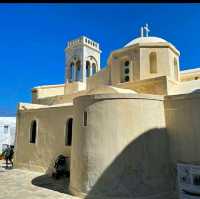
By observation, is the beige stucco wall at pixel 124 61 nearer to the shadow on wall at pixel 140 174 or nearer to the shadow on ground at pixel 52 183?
the shadow on wall at pixel 140 174

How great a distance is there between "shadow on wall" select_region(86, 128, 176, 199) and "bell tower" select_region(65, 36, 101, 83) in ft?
60.2

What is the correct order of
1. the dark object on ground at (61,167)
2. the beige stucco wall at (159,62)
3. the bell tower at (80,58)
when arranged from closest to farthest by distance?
1. the dark object on ground at (61,167)
2. the beige stucco wall at (159,62)
3. the bell tower at (80,58)

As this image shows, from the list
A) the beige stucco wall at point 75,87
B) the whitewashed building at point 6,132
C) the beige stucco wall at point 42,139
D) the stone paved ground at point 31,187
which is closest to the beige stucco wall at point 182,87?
the beige stucco wall at point 42,139

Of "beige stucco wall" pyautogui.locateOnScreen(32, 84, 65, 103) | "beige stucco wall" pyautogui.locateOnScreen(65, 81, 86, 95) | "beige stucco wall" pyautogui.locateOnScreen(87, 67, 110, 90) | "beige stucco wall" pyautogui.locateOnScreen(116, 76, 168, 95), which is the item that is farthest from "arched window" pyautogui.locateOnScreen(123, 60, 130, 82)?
"beige stucco wall" pyautogui.locateOnScreen(32, 84, 65, 103)

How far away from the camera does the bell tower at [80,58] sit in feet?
89.3

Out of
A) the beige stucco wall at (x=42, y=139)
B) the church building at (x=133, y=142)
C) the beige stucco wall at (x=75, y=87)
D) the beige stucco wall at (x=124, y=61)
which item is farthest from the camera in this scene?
the beige stucco wall at (x=75, y=87)

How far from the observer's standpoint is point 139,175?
8.59 metres

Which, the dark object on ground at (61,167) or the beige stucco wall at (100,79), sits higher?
the beige stucco wall at (100,79)

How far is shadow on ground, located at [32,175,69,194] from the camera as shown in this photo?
33.7 feet

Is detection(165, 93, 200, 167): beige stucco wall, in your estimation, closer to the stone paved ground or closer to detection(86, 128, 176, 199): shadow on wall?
detection(86, 128, 176, 199): shadow on wall

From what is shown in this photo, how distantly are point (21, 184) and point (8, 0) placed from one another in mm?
10796

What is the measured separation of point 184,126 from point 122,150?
2.71 m

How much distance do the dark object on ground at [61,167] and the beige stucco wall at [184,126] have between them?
604 centimetres

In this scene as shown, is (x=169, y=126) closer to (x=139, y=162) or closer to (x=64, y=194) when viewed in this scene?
(x=139, y=162)
